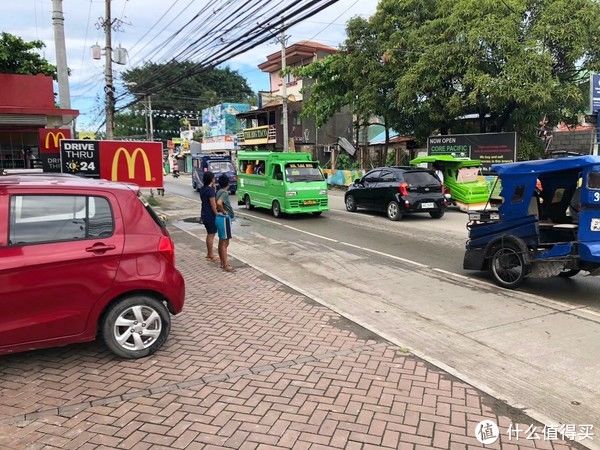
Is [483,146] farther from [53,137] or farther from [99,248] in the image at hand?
[99,248]

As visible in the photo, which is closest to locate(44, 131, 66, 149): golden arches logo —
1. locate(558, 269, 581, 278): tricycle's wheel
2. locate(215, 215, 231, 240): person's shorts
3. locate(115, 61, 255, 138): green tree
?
locate(215, 215, 231, 240): person's shorts

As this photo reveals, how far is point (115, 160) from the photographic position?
11.4 m

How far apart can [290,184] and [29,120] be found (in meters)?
7.39

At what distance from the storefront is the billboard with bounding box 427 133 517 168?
1477 cm

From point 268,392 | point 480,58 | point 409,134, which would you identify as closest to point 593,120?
point 480,58

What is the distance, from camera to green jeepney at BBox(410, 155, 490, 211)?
1744 cm

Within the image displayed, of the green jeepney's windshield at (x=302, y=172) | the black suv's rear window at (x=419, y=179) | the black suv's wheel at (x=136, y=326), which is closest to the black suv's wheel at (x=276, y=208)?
the green jeepney's windshield at (x=302, y=172)

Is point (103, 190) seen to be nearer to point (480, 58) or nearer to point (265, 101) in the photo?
point (480, 58)

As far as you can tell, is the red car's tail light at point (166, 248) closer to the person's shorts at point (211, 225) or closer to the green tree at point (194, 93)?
the person's shorts at point (211, 225)

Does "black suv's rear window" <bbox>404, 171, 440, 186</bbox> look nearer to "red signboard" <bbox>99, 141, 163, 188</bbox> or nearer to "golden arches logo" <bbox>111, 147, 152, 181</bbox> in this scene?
"red signboard" <bbox>99, 141, 163, 188</bbox>

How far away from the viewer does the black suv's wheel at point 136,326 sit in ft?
14.9

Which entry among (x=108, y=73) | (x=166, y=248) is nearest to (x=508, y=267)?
(x=166, y=248)

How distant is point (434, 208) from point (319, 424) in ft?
41.1

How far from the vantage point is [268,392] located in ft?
13.2
